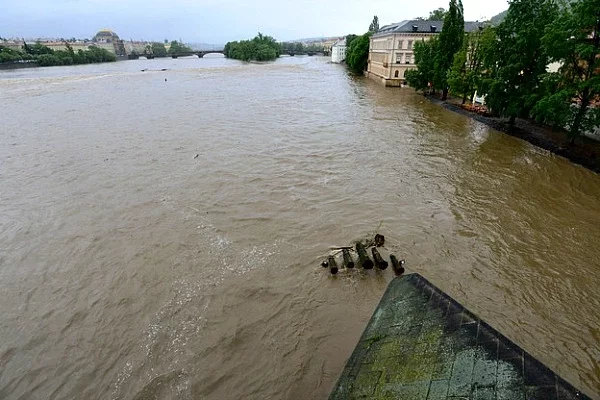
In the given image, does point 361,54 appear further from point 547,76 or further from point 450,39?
point 547,76

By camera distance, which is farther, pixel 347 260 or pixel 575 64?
pixel 575 64

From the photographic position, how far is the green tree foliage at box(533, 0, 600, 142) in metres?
20.9

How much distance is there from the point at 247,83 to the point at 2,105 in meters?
36.2

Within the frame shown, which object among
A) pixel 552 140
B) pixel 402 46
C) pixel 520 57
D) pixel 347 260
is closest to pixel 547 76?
→ pixel 520 57

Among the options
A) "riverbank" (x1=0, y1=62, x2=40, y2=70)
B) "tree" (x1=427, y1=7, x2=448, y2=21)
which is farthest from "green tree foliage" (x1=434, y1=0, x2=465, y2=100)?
"riverbank" (x1=0, y1=62, x2=40, y2=70)

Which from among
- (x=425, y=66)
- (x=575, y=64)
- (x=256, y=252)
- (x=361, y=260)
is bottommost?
(x=256, y=252)

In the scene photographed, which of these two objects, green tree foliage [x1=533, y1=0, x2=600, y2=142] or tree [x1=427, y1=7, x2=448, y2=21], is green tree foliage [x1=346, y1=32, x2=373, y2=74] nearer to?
tree [x1=427, y1=7, x2=448, y2=21]

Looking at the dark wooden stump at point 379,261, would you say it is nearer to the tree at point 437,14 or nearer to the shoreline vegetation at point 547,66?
the shoreline vegetation at point 547,66

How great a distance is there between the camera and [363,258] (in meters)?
13.2

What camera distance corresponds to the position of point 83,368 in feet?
31.9

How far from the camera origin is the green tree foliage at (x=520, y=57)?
25.6 m

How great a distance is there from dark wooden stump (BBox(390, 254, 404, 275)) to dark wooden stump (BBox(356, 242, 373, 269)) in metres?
0.85

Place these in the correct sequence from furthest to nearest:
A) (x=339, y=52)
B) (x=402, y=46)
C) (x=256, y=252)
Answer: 1. (x=339, y=52)
2. (x=402, y=46)
3. (x=256, y=252)

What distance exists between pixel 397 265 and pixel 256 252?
5.46 metres
